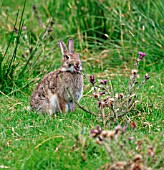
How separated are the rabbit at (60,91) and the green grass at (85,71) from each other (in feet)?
0.52

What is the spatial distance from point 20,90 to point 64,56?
1156 millimetres

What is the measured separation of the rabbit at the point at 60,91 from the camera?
21.8 feet

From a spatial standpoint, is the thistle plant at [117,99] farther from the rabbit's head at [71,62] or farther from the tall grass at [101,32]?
the tall grass at [101,32]

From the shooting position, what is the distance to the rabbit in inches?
261

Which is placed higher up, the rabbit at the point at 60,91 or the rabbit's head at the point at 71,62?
the rabbit's head at the point at 71,62

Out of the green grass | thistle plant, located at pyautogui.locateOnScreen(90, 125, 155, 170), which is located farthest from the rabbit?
thistle plant, located at pyautogui.locateOnScreen(90, 125, 155, 170)

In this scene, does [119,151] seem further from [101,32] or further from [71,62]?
[101,32]

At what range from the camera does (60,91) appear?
6.65 m

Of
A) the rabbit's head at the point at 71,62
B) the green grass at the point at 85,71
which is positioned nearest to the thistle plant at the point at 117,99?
the green grass at the point at 85,71

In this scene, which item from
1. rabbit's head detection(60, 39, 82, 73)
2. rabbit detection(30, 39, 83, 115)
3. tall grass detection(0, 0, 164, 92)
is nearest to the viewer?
rabbit's head detection(60, 39, 82, 73)

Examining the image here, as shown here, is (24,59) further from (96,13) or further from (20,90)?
(96,13)

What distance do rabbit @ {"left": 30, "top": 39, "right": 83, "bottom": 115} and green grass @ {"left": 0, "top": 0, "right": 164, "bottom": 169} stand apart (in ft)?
0.52

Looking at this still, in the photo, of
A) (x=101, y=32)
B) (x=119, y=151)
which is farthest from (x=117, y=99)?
(x=101, y=32)

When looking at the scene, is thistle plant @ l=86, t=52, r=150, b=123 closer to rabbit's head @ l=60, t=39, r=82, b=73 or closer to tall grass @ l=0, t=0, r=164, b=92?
rabbit's head @ l=60, t=39, r=82, b=73
